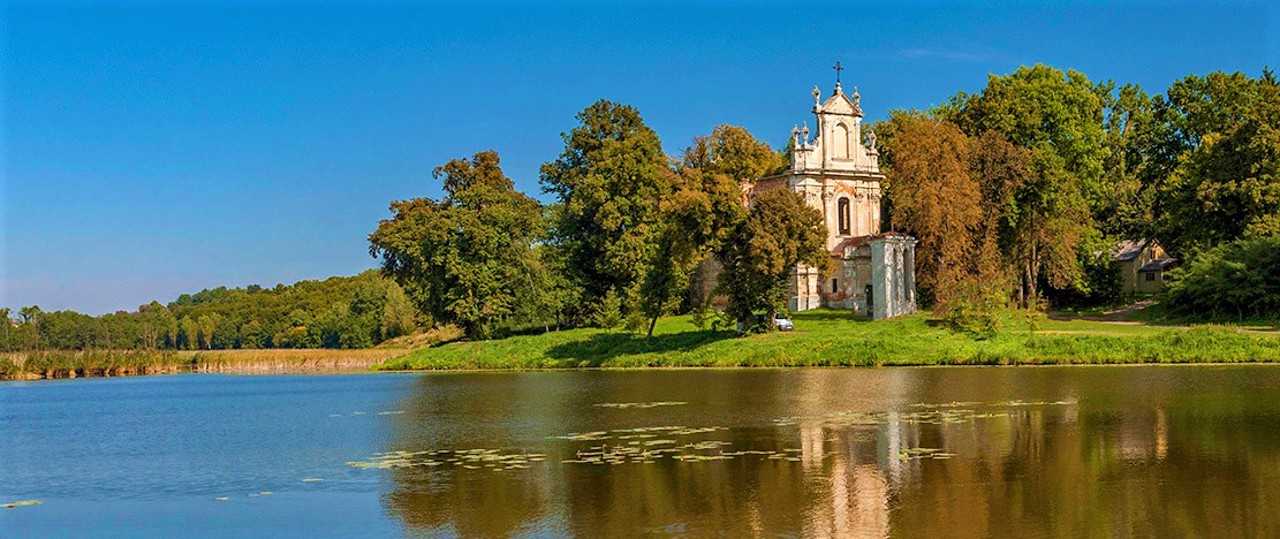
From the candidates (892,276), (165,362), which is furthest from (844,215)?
(165,362)

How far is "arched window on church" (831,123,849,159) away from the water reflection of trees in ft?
170

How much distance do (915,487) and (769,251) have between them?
3888 centimetres

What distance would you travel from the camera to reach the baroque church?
7362 cm

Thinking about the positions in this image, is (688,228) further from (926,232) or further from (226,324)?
(226,324)

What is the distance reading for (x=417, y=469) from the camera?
2280 centimetres

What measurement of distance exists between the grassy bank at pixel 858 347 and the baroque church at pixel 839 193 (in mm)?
3056

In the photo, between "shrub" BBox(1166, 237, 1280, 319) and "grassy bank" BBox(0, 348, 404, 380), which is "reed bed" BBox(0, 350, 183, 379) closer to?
"grassy bank" BBox(0, 348, 404, 380)

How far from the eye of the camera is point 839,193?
254 ft

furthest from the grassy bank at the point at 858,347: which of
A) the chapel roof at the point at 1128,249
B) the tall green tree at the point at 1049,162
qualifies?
the chapel roof at the point at 1128,249

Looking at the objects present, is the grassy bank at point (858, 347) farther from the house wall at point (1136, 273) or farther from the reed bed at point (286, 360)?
the house wall at point (1136, 273)

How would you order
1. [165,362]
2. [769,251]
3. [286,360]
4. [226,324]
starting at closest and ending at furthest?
1. [769,251]
2. [165,362]
3. [286,360]
4. [226,324]

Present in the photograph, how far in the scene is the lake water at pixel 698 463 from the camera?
16734 millimetres

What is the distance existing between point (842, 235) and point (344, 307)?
213 ft

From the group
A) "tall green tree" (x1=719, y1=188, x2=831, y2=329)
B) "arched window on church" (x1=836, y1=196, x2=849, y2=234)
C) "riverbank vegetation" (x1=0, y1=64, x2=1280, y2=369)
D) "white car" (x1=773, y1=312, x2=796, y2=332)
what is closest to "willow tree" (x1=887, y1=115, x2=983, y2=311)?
"riverbank vegetation" (x1=0, y1=64, x2=1280, y2=369)
